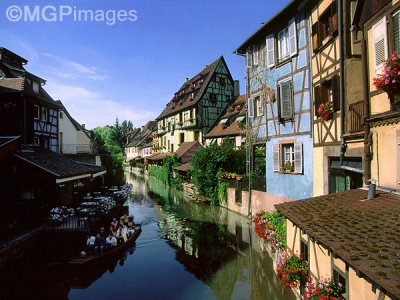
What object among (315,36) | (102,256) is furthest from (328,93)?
(102,256)

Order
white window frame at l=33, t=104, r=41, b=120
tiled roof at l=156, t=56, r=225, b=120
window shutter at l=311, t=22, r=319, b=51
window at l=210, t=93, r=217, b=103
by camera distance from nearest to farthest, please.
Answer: window shutter at l=311, t=22, r=319, b=51 < white window frame at l=33, t=104, r=41, b=120 < tiled roof at l=156, t=56, r=225, b=120 < window at l=210, t=93, r=217, b=103

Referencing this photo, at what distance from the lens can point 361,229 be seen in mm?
5789

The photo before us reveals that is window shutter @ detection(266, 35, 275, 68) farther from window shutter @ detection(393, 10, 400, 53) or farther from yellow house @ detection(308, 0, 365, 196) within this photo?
window shutter @ detection(393, 10, 400, 53)

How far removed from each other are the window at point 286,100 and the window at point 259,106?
2.76m

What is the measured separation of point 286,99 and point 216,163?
10436mm

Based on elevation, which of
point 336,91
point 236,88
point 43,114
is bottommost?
point 336,91

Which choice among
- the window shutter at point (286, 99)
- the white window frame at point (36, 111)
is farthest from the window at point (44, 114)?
the window shutter at point (286, 99)

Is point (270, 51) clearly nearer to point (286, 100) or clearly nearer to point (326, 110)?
point (286, 100)

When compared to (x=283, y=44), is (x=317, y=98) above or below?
below

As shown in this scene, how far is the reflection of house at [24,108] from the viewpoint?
19641mm

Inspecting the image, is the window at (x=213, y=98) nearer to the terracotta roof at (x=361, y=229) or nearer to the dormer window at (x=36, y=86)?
the dormer window at (x=36, y=86)

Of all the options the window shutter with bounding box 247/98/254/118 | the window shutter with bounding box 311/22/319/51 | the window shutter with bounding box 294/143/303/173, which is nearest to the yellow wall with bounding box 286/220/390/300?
the window shutter with bounding box 294/143/303/173

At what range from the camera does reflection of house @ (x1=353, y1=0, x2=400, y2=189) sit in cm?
718

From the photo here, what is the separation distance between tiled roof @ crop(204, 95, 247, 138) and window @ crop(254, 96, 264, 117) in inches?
340
